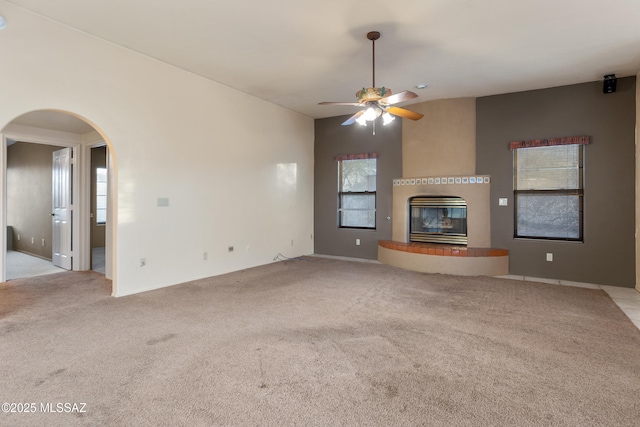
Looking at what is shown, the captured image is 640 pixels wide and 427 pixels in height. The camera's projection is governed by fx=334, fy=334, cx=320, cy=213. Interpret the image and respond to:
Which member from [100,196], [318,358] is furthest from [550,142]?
[100,196]

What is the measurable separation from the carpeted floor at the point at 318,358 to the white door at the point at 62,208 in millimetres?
1548

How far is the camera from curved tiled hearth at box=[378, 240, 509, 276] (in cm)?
525

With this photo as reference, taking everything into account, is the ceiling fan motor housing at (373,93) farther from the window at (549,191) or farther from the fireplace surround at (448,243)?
the window at (549,191)

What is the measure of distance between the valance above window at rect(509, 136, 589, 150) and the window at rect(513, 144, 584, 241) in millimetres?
72

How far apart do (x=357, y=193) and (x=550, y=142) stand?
10.9 feet

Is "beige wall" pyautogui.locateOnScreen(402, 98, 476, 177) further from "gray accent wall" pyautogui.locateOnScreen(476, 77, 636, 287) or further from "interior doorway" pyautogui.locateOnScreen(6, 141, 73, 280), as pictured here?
"interior doorway" pyautogui.locateOnScreen(6, 141, 73, 280)

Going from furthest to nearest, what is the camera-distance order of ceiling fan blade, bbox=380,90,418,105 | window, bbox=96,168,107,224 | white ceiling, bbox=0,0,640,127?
window, bbox=96,168,107,224 < ceiling fan blade, bbox=380,90,418,105 < white ceiling, bbox=0,0,640,127

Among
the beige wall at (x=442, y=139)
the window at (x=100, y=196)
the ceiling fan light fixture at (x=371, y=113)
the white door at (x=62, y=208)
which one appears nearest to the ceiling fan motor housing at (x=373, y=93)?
the ceiling fan light fixture at (x=371, y=113)

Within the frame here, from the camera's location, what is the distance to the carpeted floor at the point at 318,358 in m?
1.82

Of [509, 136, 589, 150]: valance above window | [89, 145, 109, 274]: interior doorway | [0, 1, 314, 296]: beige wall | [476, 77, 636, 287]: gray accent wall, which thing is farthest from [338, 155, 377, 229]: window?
[89, 145, 109, 274]: interior doorway

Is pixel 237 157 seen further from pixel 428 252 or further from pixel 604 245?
pixel 604 245

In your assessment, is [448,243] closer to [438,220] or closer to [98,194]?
[438,220]

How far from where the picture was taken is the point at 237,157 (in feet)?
17.9

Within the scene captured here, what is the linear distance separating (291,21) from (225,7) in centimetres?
64
